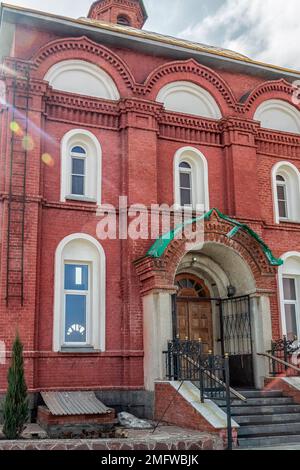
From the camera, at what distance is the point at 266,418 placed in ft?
38.6

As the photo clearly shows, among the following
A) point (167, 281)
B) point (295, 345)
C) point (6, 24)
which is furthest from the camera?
point (295, 345)

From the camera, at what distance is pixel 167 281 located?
1344 centimetres

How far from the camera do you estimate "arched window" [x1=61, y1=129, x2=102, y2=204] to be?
47.4 ft

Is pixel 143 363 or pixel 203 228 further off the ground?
pixel 203 228

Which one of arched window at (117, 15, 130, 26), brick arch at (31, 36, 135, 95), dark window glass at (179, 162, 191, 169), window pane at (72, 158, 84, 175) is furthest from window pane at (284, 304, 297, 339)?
arched window at (117, 15, 130, 26)

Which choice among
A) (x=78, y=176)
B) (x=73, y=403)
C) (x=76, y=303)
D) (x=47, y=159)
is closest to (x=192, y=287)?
(x=76, y=303)

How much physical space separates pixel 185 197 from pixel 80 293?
4.03 metres

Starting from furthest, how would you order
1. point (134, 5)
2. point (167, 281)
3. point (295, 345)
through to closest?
point (134, 5)
point (295, 345)
point (167, 281)

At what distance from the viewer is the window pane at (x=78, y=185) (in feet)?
48.0

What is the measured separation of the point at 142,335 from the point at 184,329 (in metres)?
1.47

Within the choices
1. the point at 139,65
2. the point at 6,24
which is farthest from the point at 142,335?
the point at 6,24

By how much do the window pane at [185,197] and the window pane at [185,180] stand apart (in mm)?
156

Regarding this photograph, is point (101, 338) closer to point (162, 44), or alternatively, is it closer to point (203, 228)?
point (203, 228)

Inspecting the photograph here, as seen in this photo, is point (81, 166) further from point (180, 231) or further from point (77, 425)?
point (77, 425)
